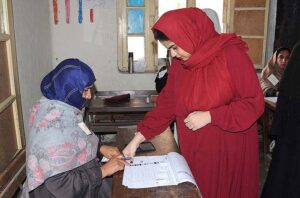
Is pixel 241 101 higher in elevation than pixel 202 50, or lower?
lower

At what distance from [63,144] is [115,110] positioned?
173 cm

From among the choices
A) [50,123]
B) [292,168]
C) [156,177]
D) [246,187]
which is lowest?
[292,168]

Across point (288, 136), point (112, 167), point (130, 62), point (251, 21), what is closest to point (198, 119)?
point (112, 167)

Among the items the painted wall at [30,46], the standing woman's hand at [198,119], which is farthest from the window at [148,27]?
the standing woman's hand at [198,119]

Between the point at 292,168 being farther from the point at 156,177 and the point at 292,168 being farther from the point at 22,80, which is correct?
the point at 22,80

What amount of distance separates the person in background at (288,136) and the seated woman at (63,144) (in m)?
1.09

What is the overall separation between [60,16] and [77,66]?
257 centimetres

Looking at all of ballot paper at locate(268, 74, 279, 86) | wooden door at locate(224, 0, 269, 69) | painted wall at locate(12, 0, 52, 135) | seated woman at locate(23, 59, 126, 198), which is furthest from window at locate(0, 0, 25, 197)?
wooden door at locate(224, 0, 269, 69)

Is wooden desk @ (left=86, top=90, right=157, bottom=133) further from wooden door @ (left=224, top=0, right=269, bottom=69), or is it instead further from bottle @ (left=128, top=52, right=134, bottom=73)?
wooden door @ (left=224, top=0, right=269, bottom=69)

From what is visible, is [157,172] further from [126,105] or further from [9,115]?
[126,105]


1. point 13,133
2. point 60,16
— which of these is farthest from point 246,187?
point 60,16

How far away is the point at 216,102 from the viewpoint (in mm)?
1303

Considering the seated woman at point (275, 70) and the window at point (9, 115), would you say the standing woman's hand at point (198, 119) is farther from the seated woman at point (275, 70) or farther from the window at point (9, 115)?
the seated woman at point (275, 70)

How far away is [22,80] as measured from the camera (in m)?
2.27
